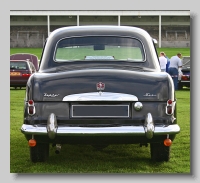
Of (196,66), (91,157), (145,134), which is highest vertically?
(196,66)

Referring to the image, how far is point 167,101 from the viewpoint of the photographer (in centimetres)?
711

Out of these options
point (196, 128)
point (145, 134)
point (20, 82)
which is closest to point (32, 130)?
point (145, 134)

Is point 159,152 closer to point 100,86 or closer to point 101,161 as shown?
point 101,161

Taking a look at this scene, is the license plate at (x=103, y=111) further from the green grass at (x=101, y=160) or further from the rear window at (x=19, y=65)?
the rear window at (x=19, y=65)

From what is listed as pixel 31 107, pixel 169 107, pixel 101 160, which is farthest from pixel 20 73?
pixel 169 107

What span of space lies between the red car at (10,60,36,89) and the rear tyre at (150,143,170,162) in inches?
661

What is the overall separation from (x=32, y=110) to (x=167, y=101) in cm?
147

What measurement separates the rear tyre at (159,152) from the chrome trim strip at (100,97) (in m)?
1.07

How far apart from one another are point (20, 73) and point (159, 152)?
17370mm

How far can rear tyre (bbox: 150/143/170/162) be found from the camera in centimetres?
781

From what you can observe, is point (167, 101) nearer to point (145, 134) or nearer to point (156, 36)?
point (145, 134)

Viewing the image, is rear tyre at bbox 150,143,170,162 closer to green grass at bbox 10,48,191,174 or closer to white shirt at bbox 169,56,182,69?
green grass at bbox 10,48,191,174

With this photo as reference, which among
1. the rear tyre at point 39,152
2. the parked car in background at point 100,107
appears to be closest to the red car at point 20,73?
the rear tyre at point 39,152

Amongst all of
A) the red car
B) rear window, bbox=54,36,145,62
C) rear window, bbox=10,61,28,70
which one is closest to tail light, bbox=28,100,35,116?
rear window, bbox=54,36,145,62
